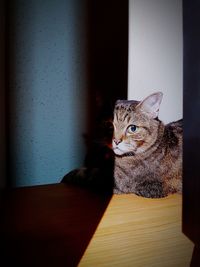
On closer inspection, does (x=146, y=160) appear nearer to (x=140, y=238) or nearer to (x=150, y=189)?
(x=150, y=189)

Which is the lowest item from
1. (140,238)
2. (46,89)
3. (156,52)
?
(140,238)

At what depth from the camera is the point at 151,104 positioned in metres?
0.75

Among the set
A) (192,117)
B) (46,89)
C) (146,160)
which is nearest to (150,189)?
(146,160)

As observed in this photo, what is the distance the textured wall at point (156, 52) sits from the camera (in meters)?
0.82

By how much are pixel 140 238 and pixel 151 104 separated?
1.31ft

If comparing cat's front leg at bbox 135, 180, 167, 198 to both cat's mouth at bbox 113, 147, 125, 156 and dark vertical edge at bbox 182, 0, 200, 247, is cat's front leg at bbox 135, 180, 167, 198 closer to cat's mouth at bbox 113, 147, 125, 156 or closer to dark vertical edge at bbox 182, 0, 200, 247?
cat's mouth at bbox 113, 147, 125, 156

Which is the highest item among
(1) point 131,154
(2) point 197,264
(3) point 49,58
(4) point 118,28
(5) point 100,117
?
(4) point 118,28

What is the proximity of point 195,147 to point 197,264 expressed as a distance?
20 cm

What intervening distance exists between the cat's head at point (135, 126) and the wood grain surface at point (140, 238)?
164 millimetres

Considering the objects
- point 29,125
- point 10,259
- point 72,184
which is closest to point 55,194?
point 72,184

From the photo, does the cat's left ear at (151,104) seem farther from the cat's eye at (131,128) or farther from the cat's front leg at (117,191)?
the cat's front leg at (117,191)

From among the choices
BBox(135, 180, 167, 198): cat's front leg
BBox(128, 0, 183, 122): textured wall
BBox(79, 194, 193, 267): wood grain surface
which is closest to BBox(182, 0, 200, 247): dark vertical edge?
BBox(79, 194, 193, 267): wood grain surface

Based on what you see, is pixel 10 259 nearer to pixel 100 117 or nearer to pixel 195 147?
pixel 195 147

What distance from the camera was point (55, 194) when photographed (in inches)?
30.7
